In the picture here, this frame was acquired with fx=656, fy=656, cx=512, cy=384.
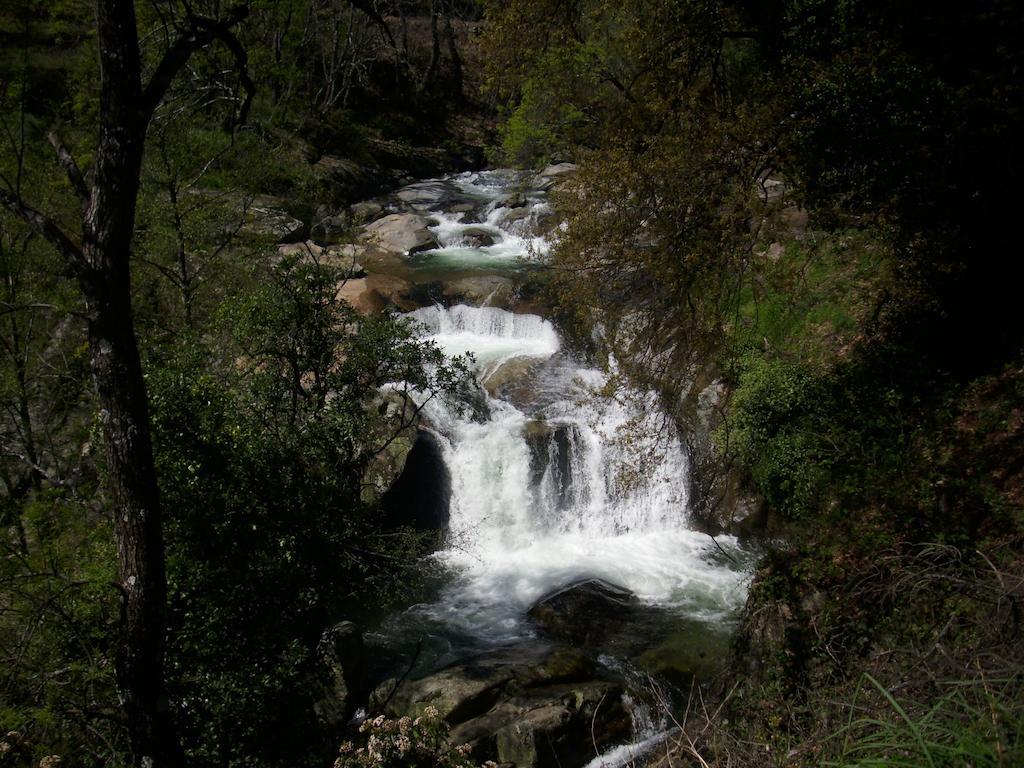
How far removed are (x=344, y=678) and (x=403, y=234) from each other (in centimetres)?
1528

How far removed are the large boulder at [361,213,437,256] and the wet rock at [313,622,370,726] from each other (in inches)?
530

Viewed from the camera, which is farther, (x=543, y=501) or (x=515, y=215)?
(x=515, y=215)

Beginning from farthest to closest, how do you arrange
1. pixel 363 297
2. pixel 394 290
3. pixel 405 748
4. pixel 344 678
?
pixel 394 290 → pixel 363 297 → pixel 344 678 → pixel 405 748

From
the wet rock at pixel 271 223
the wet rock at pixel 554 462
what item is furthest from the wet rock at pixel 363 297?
the wet rock at pixel 554 462

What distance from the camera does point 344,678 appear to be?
8234 mm

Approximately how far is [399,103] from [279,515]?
1283 inches

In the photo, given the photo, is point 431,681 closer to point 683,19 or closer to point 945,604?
point 945,604

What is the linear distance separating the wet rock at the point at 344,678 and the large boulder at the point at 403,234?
13.5 m

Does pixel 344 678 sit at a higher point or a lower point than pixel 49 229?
lower

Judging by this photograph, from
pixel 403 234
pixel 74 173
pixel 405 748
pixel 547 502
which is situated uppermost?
pixel 403 234

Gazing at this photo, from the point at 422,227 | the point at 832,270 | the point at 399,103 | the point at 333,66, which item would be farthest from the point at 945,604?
the point at 399,103

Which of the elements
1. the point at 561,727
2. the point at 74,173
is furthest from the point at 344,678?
the point at 74,173

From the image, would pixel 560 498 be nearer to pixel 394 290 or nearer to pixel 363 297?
pixel 363 297

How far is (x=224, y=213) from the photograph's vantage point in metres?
13.2
